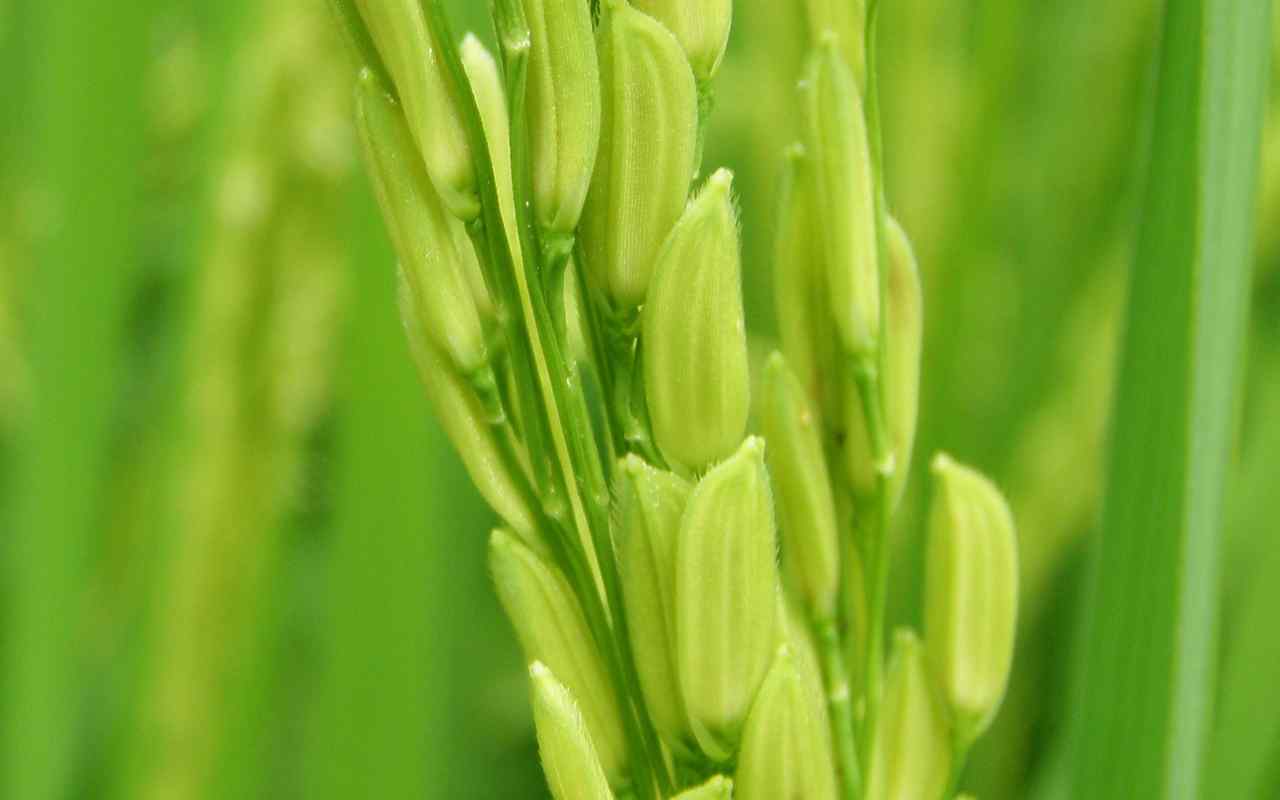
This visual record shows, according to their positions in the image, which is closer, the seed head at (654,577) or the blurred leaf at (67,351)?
the seed head at (654,577)

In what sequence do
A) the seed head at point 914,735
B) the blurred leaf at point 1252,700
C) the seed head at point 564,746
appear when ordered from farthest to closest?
the blurred leaf at point 1252,700
the seed head at point 914,735
the seed head at point 564,746

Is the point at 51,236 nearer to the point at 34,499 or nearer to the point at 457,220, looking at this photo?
the point at 34,499

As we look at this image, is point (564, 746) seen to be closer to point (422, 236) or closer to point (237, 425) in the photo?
point (422, 236)

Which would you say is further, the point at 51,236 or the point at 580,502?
the point at 51,236

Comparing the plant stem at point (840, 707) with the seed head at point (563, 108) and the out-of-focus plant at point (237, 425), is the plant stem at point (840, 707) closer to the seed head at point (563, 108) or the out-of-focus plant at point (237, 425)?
the seed head at point (563, 108)

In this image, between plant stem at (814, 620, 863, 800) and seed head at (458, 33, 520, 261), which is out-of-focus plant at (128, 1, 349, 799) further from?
plant stem at (814, 620, 863, 800)

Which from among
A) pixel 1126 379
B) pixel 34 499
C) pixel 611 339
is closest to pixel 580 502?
pixel 611 339

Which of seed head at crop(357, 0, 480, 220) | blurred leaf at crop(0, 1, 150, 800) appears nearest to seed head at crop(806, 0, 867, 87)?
seed head at crop(357, 0, 480, 220)

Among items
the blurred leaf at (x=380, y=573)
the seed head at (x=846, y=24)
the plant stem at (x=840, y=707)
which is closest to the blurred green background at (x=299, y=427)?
the blurred leaf at (x=380, y=573)
